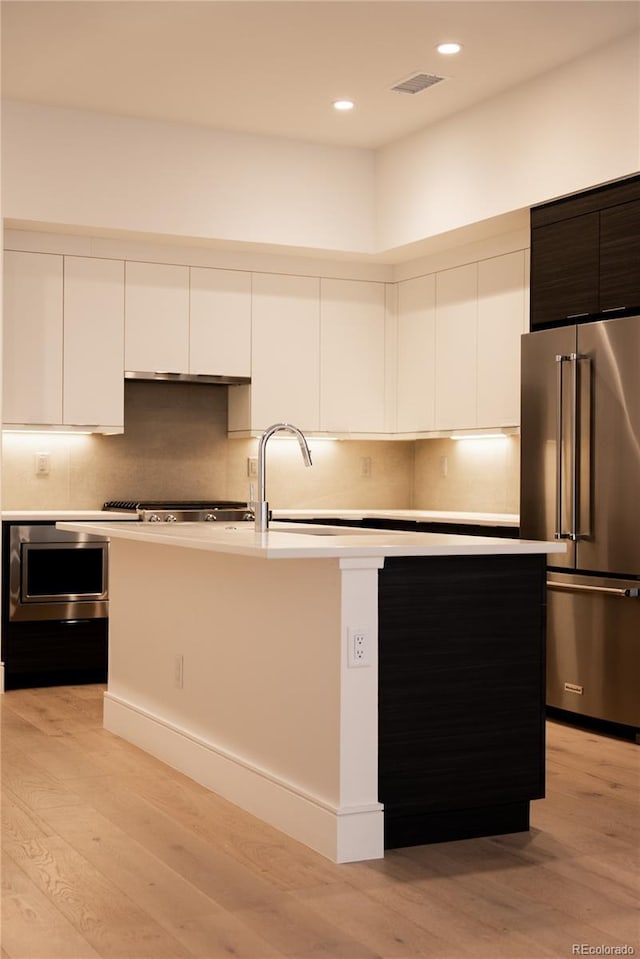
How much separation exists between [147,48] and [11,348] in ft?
5.83

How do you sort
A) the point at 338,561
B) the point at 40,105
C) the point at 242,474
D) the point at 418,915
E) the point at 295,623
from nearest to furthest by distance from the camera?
the point at 418,915 → the point at 338,561 → the point at 295,623 → the point at 40,105 → the point at 242,474

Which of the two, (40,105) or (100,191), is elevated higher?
(40,105)

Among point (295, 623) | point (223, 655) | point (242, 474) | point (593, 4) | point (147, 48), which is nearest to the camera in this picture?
point (295, 623)

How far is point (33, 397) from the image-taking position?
6059mm

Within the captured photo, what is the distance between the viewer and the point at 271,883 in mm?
2986

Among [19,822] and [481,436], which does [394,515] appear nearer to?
[481,436]

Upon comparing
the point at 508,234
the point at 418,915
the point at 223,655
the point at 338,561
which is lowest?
the point at 418,915

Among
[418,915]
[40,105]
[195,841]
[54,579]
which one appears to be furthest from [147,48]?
[418,915]

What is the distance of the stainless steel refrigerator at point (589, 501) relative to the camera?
4.70m

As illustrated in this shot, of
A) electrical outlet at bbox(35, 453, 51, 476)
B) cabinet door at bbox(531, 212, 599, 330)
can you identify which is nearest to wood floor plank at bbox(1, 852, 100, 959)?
cabinet door at bbox(531, 212, 599, 330)

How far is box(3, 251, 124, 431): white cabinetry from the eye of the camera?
602 centimetres

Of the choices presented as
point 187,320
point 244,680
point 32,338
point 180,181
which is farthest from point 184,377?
point 244,680

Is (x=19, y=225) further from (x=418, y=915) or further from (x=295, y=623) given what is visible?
(x=418, y=915)

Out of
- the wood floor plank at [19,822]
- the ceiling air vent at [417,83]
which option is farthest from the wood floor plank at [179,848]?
the ceiling air vent at [417,83]
